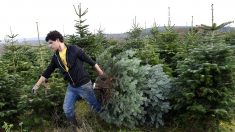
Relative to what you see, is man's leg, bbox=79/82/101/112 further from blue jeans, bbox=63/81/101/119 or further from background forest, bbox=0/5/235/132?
background forest, bbox=0/5/235/132

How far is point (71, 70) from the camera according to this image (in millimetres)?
7348

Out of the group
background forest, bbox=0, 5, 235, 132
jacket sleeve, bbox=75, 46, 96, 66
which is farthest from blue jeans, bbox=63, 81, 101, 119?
jacket sleeve, bbox=75, 46, 96, 66

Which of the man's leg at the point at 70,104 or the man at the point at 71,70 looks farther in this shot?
the man's leg at the point at 70,104

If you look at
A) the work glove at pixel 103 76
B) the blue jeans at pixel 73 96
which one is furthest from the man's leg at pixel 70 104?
the work glove at pixel 103 76

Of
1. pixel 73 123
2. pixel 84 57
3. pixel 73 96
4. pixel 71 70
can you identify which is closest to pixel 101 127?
pixel 73 123

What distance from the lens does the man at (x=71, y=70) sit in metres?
7.26

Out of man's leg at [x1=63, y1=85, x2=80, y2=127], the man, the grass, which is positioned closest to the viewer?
the man

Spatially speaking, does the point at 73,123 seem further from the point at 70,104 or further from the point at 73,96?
the point at 73,96

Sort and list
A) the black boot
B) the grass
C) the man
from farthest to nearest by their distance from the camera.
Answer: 1. the grass
2. the black boot
3. the man

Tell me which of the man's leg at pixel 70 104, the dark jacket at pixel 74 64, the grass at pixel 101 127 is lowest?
the grass at pixel 101 127

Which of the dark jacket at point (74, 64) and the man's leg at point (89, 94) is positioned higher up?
the dark jacket at point (74, 64)

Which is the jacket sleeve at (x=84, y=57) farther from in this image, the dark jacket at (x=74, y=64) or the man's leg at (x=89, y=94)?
the man's leg at (x=89, y=94)

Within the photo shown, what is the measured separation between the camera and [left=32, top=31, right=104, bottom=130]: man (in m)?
7.26

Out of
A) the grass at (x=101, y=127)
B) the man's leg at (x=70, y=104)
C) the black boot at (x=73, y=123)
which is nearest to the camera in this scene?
the man's leg at (x=70, y=104)
